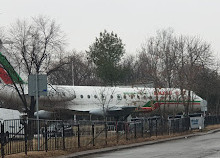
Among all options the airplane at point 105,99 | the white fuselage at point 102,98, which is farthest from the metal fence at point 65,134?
the white fuselage at point 102,98

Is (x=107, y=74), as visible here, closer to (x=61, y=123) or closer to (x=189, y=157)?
(x=61, y=123)

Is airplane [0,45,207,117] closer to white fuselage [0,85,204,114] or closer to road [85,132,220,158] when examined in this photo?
white fuselage [0,85,204,114]

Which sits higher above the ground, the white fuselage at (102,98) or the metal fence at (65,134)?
the white fuselage at (102,98)

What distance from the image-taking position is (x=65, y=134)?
21.5 m

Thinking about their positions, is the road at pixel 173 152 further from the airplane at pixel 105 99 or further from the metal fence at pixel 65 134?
the airplane at pixel 105 99

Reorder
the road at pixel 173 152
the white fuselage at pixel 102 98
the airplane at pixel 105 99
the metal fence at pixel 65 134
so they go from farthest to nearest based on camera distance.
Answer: the white fuselage at pixel 102 98, the airplane at pixel 105 99, the metal fence at pixel 65 134, the road at pixel 173 152

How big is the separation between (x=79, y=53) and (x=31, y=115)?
2401 inches

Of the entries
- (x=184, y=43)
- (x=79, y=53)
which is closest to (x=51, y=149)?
(x=184, y=43)

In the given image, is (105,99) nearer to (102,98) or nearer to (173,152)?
(102,98)

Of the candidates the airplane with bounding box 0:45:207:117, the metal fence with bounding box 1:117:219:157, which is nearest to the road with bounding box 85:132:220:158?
the metal fence with bounding box 1:117:219:157

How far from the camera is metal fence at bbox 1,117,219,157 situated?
61.5 ft

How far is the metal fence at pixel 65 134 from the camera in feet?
61.5

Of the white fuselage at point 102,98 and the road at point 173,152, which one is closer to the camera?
the road at point 173,152

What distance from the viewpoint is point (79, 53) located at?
89.9 m
